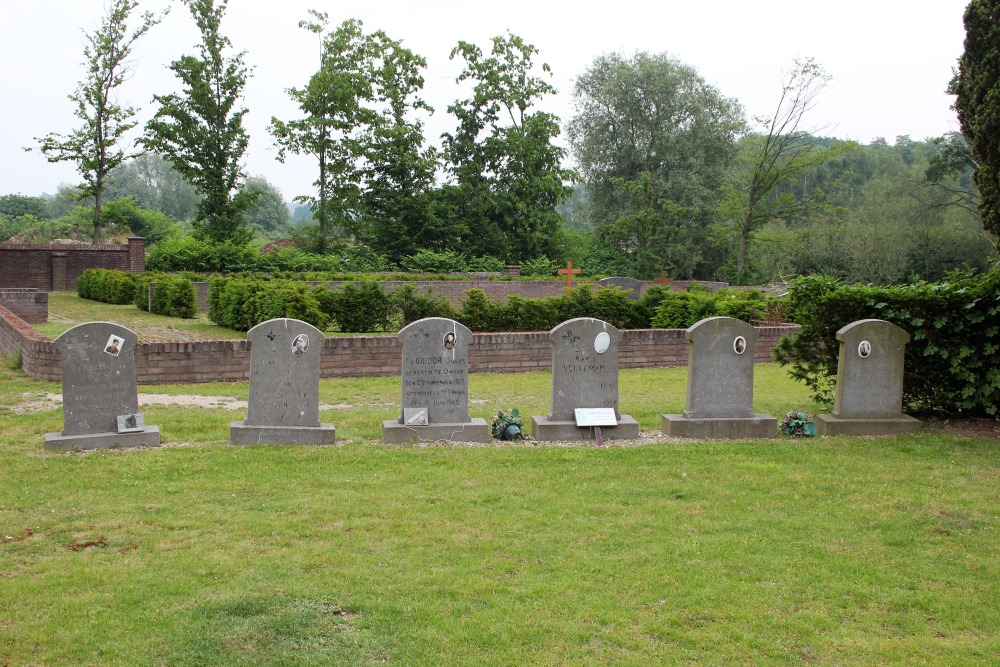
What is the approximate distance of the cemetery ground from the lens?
4109mm

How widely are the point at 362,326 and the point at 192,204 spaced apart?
3664 inches

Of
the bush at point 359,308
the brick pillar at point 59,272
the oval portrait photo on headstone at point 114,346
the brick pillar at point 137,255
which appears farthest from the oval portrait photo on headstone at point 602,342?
the brick pillar at point 59,272

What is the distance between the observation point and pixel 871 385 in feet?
30.2

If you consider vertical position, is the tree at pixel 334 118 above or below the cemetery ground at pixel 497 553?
above

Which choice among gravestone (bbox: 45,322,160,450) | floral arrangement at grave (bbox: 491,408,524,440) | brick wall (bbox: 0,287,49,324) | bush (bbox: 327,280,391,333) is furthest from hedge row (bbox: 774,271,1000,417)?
brick wall (bbox: 0,287,49,324)

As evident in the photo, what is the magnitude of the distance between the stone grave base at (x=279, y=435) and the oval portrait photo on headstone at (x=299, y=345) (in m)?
0.74

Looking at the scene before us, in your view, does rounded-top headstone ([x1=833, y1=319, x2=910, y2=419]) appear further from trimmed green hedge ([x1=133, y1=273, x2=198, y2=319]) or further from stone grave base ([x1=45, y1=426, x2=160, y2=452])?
trimmed green hedge ([x1=133, y1=273, x2=198, y2=319])

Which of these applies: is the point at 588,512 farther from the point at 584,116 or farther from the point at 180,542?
the point at 584,116

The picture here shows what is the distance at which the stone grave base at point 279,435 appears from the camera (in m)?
8.01

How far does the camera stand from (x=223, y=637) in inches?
160

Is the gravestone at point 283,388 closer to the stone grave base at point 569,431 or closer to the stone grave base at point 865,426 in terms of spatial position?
the stone grave base at point 569,431

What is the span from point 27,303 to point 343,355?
1167 centimetres

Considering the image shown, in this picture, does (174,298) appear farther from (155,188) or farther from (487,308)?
(155,188)

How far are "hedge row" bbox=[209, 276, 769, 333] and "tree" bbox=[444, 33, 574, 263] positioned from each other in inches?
1024
